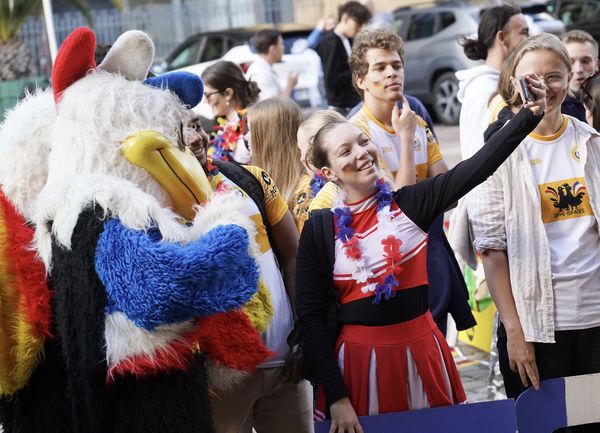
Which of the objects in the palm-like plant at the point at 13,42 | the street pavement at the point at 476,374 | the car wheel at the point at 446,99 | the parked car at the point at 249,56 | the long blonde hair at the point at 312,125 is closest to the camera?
the long blonde hair at the point at 312,125

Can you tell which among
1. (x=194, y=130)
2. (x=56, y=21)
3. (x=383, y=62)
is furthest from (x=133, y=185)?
(x=56, y=21)

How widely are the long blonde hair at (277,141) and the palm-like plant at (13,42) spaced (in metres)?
15.4

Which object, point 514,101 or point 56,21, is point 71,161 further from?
point 56,21

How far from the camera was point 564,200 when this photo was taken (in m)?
3.56

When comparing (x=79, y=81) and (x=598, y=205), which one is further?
(x=598, y=205)

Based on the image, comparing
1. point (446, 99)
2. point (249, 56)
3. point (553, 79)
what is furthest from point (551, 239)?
point (446, 99)

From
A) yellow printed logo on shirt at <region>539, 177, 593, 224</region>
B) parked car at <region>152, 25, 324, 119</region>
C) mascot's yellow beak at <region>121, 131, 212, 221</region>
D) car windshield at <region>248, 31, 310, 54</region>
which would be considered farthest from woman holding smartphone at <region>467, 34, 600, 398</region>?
car windshield at <region>248, 31, 310, 54</region>

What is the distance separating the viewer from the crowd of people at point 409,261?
10.6 feet

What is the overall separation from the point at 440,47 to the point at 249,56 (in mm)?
3852

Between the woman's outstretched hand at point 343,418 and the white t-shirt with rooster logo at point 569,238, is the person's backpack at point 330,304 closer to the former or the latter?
the woman's outstretched hand at point 343,418

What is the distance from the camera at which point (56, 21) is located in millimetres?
21266

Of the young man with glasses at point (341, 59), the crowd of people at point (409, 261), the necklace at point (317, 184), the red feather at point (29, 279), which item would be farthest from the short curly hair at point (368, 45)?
the young man with glasses at point (341, 59)

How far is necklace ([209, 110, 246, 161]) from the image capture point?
5.96 metres

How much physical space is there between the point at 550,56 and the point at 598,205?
562 mm
